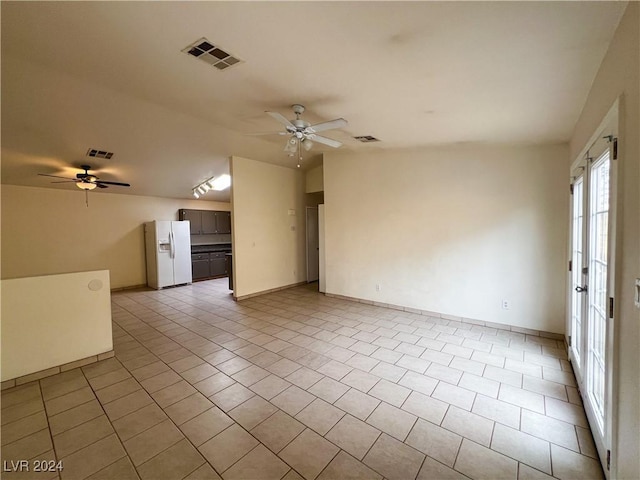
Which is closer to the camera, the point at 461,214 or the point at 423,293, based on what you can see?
the point at 461,214

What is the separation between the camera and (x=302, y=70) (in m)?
2.39

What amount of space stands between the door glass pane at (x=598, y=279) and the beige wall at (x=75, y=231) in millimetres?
7263

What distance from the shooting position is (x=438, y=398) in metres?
2.42

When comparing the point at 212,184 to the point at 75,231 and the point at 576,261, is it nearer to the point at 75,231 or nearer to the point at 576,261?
the point at 75,231

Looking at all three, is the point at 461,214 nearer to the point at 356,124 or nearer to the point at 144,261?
the point at 356,124

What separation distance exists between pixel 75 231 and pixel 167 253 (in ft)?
6.52

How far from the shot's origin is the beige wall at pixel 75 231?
5.54m

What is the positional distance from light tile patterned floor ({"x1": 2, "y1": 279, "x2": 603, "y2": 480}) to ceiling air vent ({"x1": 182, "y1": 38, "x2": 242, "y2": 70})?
3.03m

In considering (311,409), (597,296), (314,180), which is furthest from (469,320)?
(314,180)

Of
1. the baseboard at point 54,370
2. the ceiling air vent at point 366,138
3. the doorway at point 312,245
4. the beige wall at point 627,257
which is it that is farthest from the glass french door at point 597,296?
the doorway at point 312,245

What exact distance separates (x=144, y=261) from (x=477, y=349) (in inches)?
319

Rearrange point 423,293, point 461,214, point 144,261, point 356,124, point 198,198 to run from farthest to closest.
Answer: point 198,198
point 144,261
point 423,293
point 461,214
point 356,124

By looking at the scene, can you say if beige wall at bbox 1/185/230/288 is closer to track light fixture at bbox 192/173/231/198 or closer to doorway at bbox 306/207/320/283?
track light fixture at bbox 192/173/231/198

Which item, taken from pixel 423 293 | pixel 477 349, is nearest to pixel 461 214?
pixel 423 293
